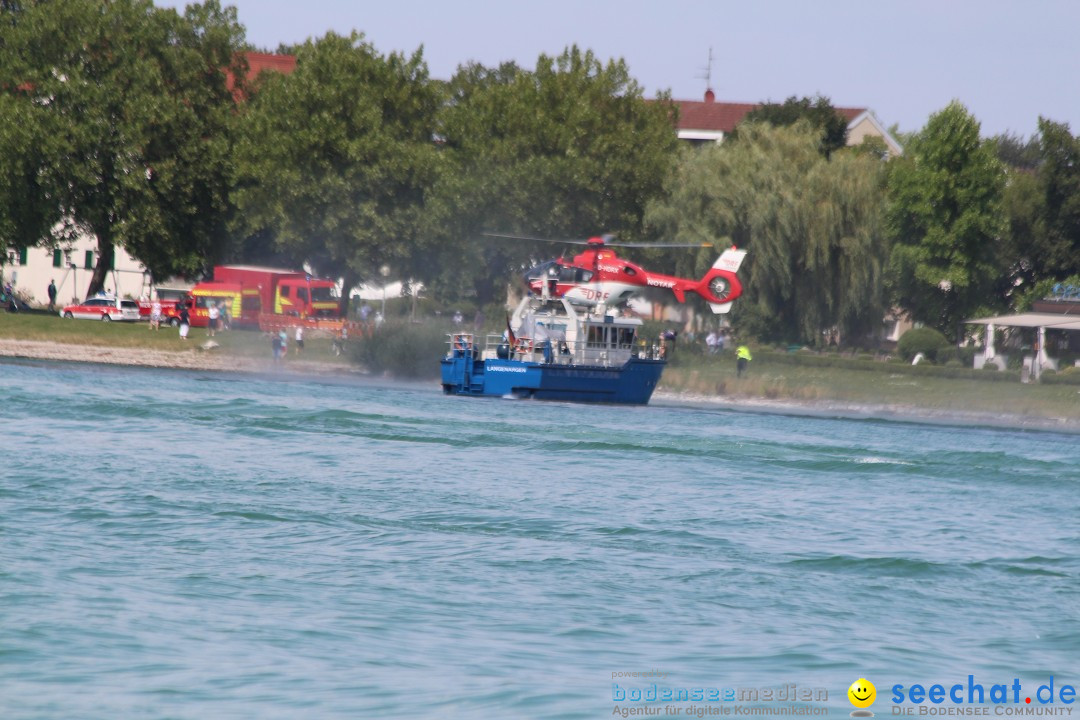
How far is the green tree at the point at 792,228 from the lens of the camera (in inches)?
2416

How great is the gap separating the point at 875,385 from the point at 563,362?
13.8 metres

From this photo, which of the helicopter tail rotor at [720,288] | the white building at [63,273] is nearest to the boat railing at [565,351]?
the helicopter tail rotor at [720,288]

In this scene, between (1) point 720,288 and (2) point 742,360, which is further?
(2) point 742,360

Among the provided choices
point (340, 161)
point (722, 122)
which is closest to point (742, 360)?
point (340, 161)

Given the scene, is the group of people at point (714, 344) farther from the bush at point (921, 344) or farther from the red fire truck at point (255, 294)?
the red fire truck at point (255, 294)

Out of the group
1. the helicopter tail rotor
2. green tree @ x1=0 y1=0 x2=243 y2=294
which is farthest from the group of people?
green tree @ x1=0 y1=0 x2=243 y2=294

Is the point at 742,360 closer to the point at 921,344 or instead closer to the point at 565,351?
the point at 921,344

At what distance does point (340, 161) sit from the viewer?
67000 mm

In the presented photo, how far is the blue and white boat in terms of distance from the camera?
4709cm

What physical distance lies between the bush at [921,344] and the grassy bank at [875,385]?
473cm

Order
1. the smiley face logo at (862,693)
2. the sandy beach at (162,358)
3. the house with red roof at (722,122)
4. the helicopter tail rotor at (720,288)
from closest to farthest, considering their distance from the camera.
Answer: the smiley face logo at (862,693) → the helicopter tail rotor at (720,288) → the sandy beach at (162,358) → the house with red roof at (722,122)

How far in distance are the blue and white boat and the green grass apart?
46.6 feet

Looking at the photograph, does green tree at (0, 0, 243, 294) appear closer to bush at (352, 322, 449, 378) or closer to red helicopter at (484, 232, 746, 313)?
bush at (352, 322, 449, 378)

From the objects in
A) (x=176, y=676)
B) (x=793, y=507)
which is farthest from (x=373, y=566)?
(x=793, y=507)
